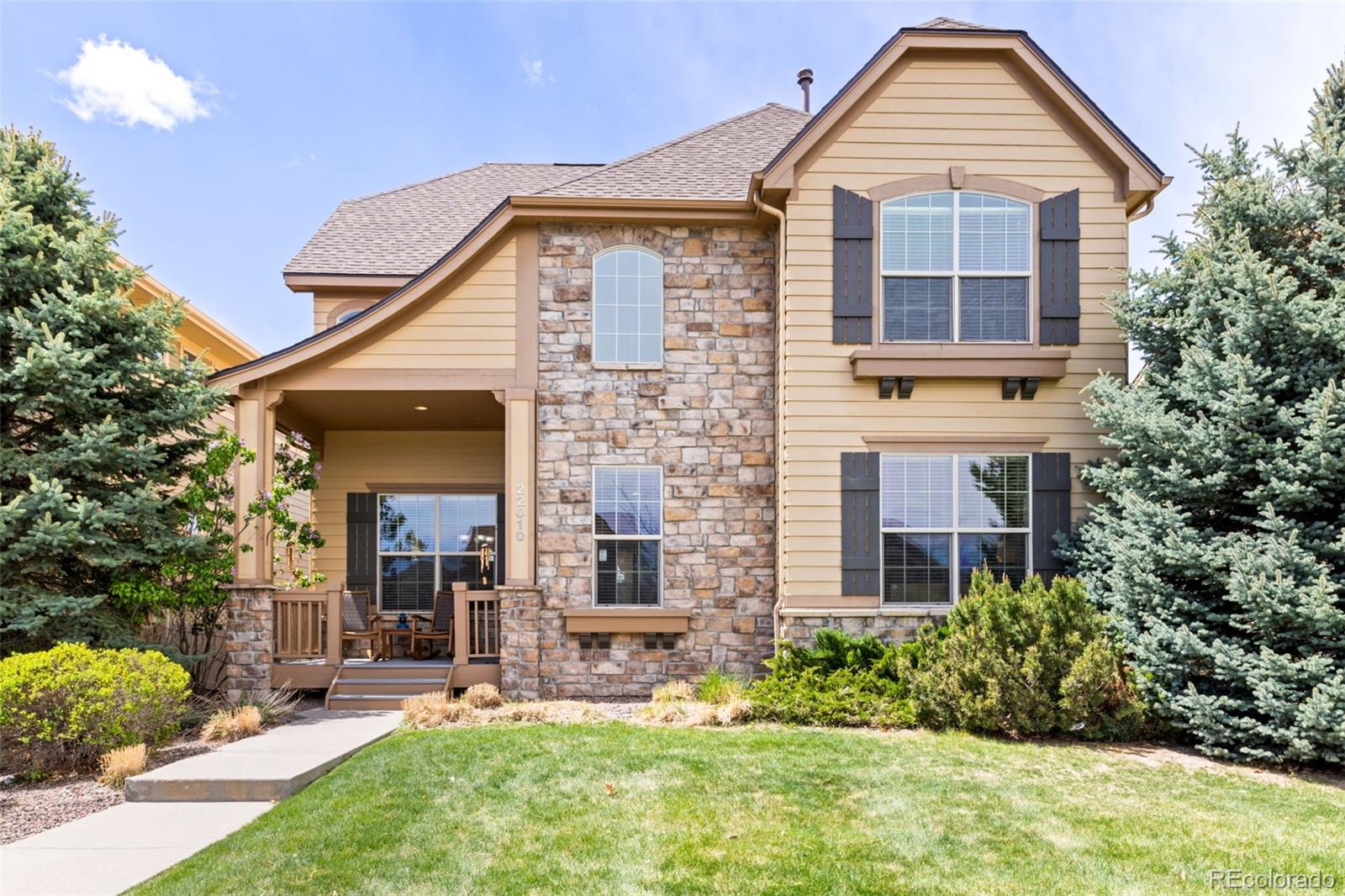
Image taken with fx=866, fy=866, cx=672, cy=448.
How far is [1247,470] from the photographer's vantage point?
6.99 metres

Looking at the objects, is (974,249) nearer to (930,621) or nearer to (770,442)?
(770,442)

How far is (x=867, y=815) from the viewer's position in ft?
17.5

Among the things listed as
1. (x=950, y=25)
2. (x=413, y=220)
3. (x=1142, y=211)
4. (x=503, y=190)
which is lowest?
(x=1142, y=211)

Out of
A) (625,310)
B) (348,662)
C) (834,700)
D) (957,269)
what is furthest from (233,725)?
(957,269)

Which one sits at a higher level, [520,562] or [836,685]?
[520,562]

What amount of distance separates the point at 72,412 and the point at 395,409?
3.45 m

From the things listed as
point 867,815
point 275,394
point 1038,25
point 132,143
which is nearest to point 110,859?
point 867,815

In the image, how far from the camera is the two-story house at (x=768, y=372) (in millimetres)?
9297

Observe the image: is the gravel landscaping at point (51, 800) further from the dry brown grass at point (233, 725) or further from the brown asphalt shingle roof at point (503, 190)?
the brown asphalt shingle roof at point (503, 190)

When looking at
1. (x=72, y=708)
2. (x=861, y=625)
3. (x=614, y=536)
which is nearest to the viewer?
(x=72, y=708)

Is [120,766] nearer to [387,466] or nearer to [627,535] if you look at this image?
[627,535]

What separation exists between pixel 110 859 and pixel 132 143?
20.2 metres

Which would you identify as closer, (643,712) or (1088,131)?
(643,712)

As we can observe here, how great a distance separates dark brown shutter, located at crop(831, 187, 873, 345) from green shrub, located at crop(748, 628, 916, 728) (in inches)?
127
